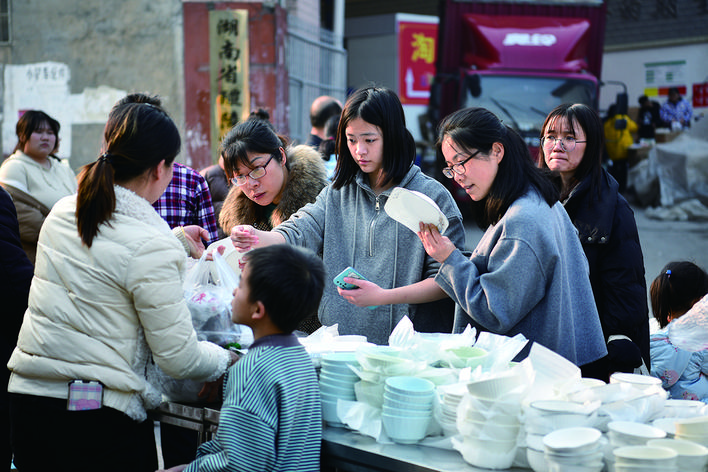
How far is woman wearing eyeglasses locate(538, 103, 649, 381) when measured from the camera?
288cm

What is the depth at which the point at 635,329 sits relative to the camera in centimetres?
289

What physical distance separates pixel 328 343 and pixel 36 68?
31.0ft

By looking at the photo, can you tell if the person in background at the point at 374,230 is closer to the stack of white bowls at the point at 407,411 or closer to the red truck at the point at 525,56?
the stack of white bowls at the point at 407,411

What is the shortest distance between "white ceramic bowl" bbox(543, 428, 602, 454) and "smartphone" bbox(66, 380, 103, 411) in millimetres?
1262

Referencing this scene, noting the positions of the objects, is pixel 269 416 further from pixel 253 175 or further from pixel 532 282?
pixel 253 175

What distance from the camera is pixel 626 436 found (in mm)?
1601

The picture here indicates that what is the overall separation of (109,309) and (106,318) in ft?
0.11

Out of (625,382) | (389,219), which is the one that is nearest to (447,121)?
(389,219)

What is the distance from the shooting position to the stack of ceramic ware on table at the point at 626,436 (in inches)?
62.4

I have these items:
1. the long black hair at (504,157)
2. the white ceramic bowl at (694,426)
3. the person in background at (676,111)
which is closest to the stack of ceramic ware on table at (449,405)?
the white ceramic bowl at (694,426)

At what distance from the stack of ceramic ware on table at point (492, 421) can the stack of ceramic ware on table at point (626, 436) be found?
215 millimetres

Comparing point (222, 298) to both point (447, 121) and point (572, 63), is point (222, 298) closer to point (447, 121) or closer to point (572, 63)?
point (447, 121)

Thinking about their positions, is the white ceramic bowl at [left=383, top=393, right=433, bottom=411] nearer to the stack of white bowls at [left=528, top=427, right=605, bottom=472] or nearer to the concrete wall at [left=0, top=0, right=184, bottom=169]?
the stack of white bowls at [left=528, top=427, right=605, bottom=472]

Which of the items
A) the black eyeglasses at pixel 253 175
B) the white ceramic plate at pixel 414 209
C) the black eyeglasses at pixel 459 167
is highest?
the black eyeglasses at pixel 459 167
